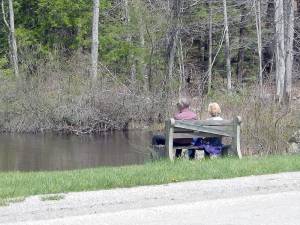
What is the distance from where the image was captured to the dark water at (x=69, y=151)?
67.9ft

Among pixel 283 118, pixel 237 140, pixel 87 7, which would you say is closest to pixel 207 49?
pixel 87 7

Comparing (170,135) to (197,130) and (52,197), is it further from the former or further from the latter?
(52,197)

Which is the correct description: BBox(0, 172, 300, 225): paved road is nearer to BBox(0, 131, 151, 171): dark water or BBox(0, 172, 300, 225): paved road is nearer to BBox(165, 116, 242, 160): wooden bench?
BBox(165, 116, 242, 160): wooden bench

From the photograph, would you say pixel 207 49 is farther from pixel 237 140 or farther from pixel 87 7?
pixel 237 140

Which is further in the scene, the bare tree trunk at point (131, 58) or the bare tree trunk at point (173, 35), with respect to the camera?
the bare tree trunk at point (173, 35)

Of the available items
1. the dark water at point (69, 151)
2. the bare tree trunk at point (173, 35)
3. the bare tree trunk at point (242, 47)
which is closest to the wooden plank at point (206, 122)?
the dark water at point (69, 151)

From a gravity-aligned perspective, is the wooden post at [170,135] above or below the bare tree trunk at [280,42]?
below

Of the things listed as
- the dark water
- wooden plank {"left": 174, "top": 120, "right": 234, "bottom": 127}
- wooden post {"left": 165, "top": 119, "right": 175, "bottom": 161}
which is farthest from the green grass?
the dark water

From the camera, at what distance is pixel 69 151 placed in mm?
25297

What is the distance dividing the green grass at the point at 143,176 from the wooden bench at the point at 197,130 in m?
0.85

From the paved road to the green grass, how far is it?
0.41m

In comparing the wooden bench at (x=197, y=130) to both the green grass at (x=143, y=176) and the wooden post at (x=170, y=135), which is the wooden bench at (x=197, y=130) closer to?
the wooden post at (x=170, y=135)

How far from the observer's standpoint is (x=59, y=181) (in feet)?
33.5

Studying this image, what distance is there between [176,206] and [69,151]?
17.2 metres
